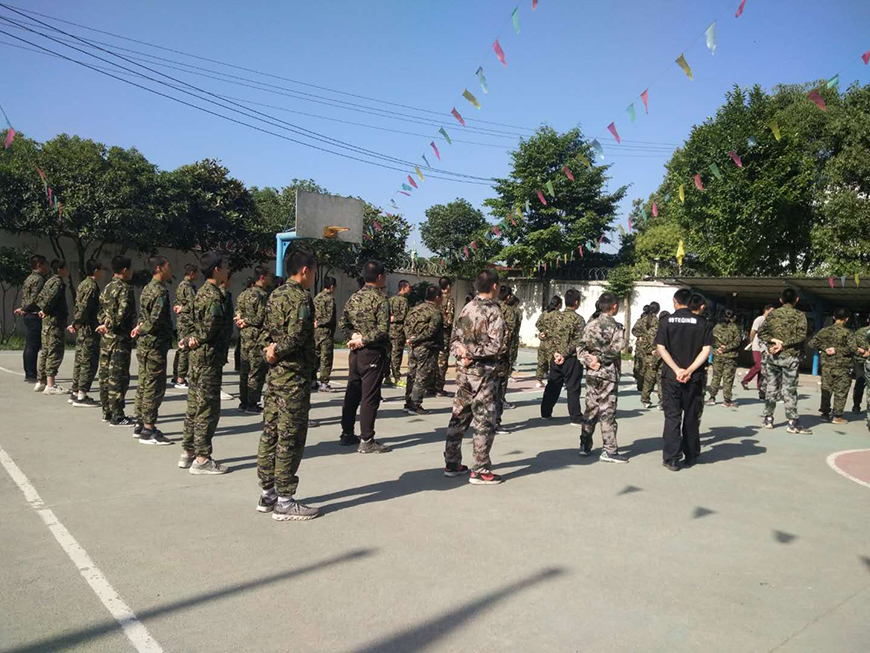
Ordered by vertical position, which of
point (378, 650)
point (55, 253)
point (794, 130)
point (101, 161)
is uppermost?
point (794, 130)

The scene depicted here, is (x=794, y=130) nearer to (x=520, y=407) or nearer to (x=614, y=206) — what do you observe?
(x=614, y=206)

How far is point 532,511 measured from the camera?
4969 mm

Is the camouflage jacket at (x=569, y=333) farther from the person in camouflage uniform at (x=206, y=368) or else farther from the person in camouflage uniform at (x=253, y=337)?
the person in camouflage uniform at (x=206, y=368)

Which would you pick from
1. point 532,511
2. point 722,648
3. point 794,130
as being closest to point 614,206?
point 794,130

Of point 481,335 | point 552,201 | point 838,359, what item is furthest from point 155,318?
point 552,201

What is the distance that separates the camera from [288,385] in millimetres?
4562

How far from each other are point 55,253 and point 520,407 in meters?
15.3

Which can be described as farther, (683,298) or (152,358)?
(683,298)

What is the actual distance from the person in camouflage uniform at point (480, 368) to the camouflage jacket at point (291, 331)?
4.95ft

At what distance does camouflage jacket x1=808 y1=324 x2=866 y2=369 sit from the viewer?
382 inches

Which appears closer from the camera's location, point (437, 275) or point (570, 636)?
point (570, 636)

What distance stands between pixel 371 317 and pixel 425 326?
7.93ft

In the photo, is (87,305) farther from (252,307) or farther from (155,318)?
(252,307)

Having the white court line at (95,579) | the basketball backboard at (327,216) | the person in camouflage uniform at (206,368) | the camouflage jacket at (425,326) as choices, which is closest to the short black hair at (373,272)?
the person in camouflage uniform at (206,368)
